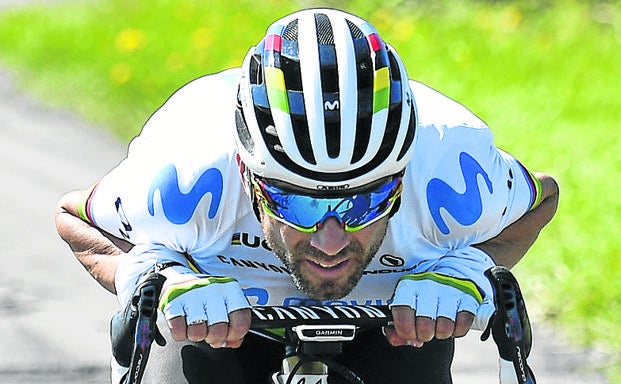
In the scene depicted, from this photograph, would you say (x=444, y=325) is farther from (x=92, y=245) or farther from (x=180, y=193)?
(x=92, y=245)

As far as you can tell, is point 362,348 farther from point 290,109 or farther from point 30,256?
point 30,256

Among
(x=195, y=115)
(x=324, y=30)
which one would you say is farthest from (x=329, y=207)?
(x=195, y=115)

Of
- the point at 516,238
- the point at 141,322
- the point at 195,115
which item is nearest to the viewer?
the point at 141,322

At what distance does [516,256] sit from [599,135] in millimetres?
4770

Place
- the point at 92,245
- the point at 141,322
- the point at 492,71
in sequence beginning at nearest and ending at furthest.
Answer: the point at 141,322 < the point at 92,245 < the point at 492,71

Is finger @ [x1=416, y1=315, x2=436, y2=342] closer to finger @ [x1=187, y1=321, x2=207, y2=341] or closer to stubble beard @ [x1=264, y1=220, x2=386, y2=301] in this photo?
stubble beard @ [x1=264, y1=220, x2=386, y2=301]

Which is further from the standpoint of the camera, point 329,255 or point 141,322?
point 329,255

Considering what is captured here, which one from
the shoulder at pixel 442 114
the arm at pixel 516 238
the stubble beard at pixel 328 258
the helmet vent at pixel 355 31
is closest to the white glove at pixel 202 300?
the stubble beard at pixel 328 258

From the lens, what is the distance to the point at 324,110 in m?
3.31

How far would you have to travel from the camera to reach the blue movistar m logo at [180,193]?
364cm

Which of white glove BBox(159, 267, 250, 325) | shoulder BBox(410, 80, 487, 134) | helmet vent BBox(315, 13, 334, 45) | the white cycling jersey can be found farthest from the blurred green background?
white glove BBox(159, 267, 250, 325)

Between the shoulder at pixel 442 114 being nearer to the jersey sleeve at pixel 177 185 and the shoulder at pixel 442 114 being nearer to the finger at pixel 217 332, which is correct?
the jersey sleeve at pixel 177 185

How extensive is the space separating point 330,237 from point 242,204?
53cm

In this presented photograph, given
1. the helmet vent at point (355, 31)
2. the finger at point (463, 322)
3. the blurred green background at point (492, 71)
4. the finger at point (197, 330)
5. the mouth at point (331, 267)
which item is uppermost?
the helmet vent at point (355, 31)
